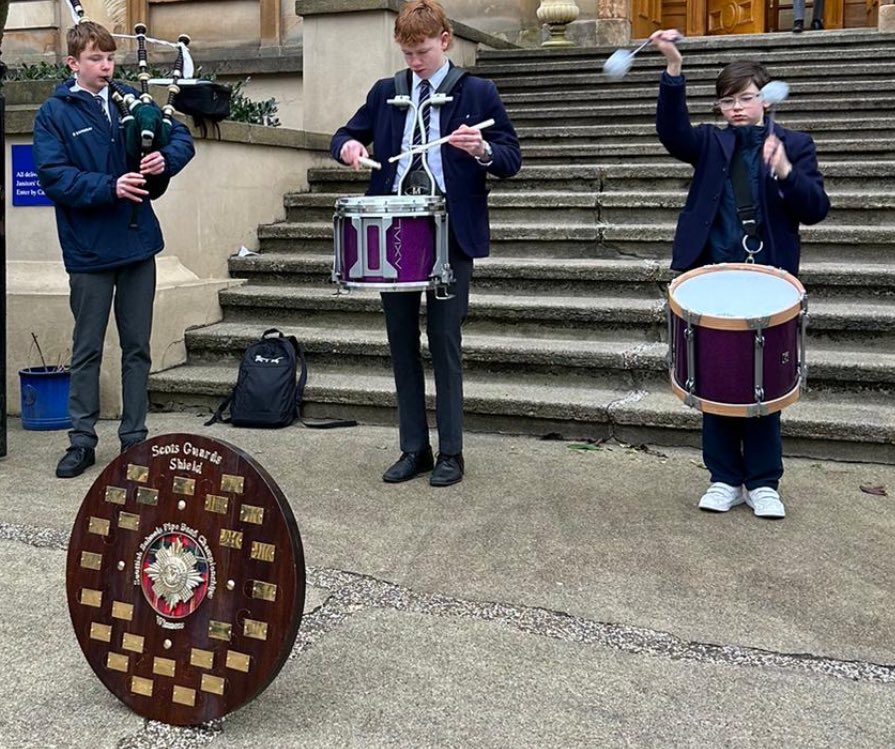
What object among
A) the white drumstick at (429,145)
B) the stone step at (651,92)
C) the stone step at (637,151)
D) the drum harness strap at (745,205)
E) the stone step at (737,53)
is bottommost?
the drum harness strap at (745,205)

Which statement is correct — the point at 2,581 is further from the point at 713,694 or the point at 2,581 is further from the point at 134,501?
the point at 713,694

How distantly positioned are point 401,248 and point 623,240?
322 centimetres

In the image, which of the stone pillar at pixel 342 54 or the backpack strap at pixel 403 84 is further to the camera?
the stone pillar at pixel 342 54

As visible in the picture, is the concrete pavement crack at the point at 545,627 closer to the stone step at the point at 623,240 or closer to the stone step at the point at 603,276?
the stone step at the point at 603,276

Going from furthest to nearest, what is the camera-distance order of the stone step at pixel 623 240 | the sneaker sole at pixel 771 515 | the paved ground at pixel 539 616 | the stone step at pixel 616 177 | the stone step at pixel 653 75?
the stone step at pixel 653 75 → the stone step at pixel 616 177 → the stone step at pixel 623 240 → the sneaker sole at pixel 771 515 → the paved ground at pixel 539 616

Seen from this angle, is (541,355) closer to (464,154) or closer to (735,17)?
(464,154)

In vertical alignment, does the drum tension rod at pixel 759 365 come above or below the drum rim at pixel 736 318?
below

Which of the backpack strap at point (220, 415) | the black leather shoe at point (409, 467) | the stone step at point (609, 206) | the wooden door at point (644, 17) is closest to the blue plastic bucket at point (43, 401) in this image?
the backpack strap at point (220, 415)

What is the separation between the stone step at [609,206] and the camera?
23.9ft

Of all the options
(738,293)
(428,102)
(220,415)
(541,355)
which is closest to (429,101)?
(428,102)

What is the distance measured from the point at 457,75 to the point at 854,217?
11.6 feet

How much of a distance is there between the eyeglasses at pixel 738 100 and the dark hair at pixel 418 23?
121 cm

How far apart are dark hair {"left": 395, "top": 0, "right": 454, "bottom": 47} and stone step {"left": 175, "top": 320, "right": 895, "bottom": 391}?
221 cm

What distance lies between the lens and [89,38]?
5.14 meters
